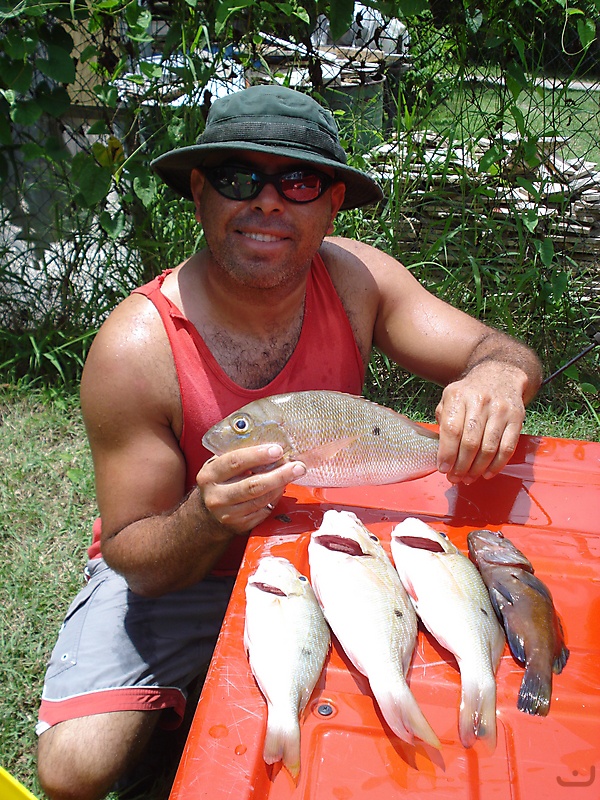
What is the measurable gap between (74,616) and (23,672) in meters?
0.50

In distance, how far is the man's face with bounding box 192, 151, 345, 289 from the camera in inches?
85.8

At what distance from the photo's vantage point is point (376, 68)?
13.9 feet

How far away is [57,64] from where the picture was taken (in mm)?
3814

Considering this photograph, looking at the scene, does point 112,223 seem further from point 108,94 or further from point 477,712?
point 477,712

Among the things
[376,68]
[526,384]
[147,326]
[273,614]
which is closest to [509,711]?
[273,614]

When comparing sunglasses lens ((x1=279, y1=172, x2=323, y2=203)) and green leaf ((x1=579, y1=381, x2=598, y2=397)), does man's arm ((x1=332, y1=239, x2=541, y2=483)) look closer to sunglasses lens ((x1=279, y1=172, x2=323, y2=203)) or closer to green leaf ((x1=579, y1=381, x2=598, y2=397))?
sunglasses lens ((x1=279, y1=172, x2=323, y2=203))

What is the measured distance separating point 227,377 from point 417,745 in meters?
1.25

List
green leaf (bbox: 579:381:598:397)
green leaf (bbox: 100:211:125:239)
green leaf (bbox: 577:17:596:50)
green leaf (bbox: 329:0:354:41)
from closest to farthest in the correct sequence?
green leaf (bbox: 577:17:596:50), green leaf (bbox: 329:0:354:41), green leaf (bbox: 100:211:125:239), green leaf (bbox: 579:381:598:397)

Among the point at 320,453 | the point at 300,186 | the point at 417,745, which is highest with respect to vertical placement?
the point at 300,186

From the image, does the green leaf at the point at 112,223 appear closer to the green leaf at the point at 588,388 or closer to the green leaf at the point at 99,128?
the green leaf at the point at 99,128

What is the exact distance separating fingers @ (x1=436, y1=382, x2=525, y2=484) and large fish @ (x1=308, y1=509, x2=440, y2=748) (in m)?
0.34

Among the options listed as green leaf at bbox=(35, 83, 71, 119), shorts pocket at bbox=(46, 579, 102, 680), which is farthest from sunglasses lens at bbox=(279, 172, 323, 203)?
green leaf at bbox=(35, 83, 71, 119)

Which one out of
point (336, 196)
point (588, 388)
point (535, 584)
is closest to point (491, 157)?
point (588, 388)

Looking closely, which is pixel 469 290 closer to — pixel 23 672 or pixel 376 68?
pixel 376 68
